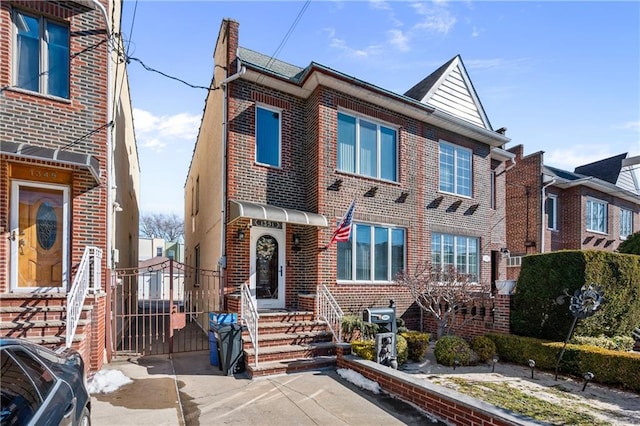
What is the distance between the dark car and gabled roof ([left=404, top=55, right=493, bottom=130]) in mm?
12327

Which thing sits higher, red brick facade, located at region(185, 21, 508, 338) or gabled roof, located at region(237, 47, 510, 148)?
gabled roof, located at region(237, 47, 510, 148)

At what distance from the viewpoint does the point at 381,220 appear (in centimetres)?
1166

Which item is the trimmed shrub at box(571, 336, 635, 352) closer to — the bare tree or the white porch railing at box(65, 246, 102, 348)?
the white porch railing at box(65, 246, 102, 348)

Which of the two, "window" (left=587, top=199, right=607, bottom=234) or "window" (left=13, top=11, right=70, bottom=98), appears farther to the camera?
"window" (left=587, top=199, right=607, bottom=234)

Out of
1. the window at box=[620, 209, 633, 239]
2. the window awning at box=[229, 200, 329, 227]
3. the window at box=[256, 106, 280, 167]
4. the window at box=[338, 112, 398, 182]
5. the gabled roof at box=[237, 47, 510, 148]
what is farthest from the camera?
the window at box=[620, 209, 633, 239]

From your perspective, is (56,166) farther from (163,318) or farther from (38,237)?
(163,318)

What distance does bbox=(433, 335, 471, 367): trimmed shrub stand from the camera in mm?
8441

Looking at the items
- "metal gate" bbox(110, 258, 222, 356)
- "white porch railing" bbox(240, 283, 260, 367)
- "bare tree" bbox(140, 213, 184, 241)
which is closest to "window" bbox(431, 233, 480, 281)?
"white porch railing" bbox(240, 283, 260, 367)

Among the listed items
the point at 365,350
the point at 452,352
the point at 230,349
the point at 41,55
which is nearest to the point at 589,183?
the point at 452,352

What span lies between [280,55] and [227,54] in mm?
1863

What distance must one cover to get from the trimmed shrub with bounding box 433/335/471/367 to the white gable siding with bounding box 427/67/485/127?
27.1 ft

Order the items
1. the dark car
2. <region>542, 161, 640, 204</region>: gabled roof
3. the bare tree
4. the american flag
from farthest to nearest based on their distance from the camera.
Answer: the bare tree < <region>542, 161, 640, 204</region>: gabled roof < the american flag < the dark car

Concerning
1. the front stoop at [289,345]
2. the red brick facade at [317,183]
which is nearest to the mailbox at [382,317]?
the front stoop at [289,345]

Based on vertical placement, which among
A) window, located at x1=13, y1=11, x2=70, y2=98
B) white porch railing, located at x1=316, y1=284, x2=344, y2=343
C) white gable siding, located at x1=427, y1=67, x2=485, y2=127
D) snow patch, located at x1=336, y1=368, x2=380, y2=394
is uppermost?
white gable siding, located at x1=427, y1=67, x2=485, y2=127
